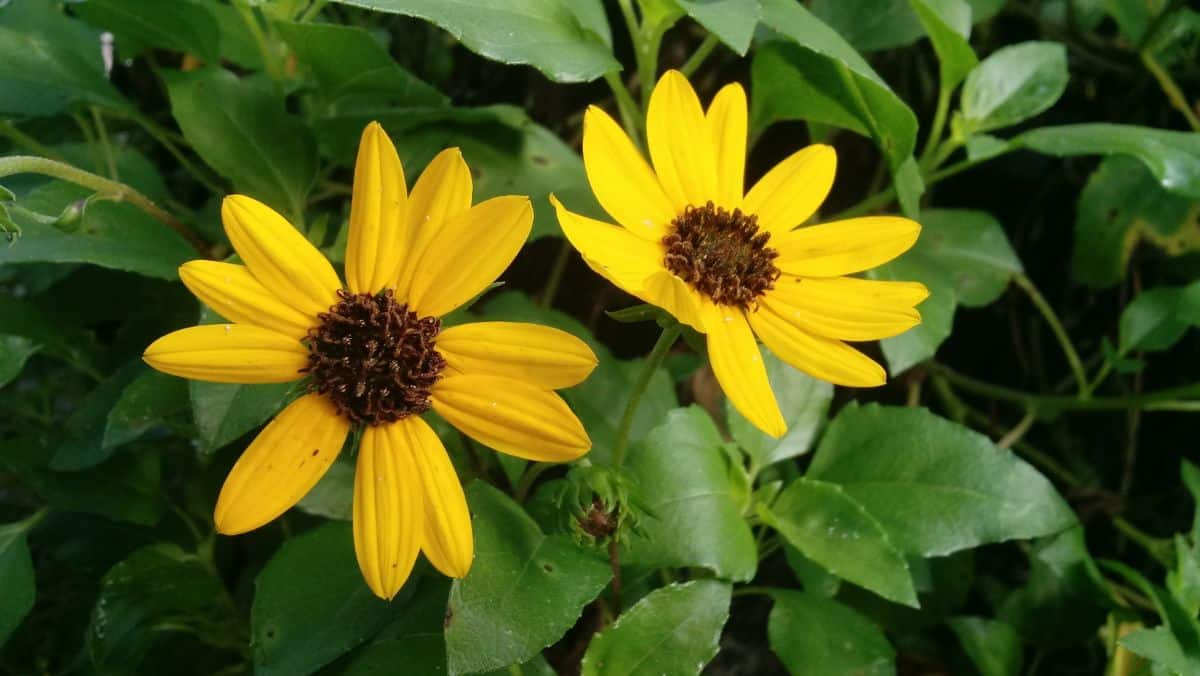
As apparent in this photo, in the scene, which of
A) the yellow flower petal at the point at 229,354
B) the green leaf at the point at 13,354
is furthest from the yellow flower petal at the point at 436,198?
the green leaf at the point at 13,354

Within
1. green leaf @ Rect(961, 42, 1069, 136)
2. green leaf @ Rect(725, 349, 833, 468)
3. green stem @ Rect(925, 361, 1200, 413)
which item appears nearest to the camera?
green leaf @ Rect(725, 349, 833, 468)

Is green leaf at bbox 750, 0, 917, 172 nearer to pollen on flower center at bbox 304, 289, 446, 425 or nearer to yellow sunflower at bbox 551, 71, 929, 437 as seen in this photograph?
yellow sunflower at bbox 551, 71, 929, 437

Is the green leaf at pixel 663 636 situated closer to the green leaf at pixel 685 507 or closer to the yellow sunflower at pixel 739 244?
the green leaf at pixel 685 507

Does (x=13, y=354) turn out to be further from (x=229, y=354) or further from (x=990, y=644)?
(x=990, y=644)

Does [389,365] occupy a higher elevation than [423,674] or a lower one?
higher

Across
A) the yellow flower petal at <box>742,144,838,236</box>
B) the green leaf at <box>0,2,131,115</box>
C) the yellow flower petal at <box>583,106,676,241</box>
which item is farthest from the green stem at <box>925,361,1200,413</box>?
the green leaf at <box>0,2,131,115</box>

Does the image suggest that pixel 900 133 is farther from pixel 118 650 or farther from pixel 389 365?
pixel 118 650

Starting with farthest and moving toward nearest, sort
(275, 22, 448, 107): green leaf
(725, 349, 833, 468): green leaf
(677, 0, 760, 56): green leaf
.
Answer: (725, 349, 833, 468): green leaf, (275, 22, 448, 107): green leaf, (677, 0, 760, 56): green leaf

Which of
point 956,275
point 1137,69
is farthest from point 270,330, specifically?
point 1137,69
